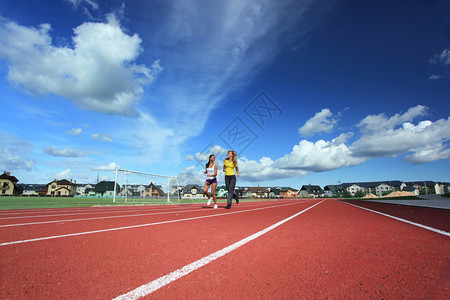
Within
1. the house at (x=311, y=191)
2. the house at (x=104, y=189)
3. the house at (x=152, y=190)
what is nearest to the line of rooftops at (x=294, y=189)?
the house at (x=311, y=191)

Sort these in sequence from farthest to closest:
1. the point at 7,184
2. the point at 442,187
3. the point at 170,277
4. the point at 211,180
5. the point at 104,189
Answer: the point at 442,187 < the point at 104,189 < the point at 7,184 < the point at 211,180 < the point at 170,277

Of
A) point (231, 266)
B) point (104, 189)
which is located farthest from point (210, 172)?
point (104, 189)

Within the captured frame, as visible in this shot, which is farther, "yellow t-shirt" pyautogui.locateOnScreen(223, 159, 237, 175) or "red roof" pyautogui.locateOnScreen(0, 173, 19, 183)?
"red roof" pyautogui.locateOnScreen(0, 173, 19, 183)

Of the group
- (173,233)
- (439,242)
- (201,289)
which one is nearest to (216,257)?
(201,289)

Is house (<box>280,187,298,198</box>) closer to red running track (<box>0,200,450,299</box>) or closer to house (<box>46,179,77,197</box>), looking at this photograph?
house (<box>46,179,77,197</box>)

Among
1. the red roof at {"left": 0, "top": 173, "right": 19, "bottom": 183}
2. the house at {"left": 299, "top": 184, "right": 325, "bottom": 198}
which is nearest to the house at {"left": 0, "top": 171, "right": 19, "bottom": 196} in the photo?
the red roof at {"left": 0, "top": 173, "right": 19, "bottom": 183}

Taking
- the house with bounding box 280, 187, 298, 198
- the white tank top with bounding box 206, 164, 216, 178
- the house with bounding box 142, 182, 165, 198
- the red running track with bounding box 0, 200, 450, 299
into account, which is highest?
the white tank top with bounding box 206, 164, 216, 178

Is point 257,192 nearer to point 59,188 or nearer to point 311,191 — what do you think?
point 311,191

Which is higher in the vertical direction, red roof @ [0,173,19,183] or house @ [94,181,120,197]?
red roof @ [0,173,19,183]

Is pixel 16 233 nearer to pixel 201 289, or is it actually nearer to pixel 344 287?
pixel 201 289

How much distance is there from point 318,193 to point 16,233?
136 m

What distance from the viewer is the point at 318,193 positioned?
12500 centimetres

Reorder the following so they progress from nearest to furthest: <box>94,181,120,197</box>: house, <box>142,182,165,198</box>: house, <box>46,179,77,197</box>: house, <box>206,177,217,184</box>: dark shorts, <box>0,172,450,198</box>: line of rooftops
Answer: <box>206,177,217,184</box>: dark shorts
<box>142,182,165,198</box>: house
<box>94,181,120,197</box>: house
<box>46,179,77,197</box>: house
<box>0,172,450,198</box>: line of rooftops

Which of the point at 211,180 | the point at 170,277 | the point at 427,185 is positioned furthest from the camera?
the point at 427,185
